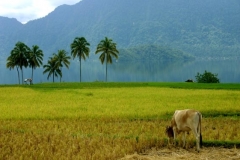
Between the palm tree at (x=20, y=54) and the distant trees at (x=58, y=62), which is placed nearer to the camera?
the palm tree at (x=20, y=54)

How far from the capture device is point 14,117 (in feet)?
64.6

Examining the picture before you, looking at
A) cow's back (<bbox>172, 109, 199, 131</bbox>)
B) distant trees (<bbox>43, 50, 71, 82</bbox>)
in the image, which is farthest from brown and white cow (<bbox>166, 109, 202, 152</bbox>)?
distant trees (<bbox>43, 50, 71, 82</bbox>)

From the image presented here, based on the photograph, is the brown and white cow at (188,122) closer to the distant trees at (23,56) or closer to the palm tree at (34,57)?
the distant trees at (23,56)

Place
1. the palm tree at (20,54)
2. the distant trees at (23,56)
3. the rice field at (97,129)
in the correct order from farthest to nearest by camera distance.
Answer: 1. the distant trees at (23,56)
2. the palm tree at (20,54)
3. the rice field at (97,129)

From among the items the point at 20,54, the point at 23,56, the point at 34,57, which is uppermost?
the point at 20,54

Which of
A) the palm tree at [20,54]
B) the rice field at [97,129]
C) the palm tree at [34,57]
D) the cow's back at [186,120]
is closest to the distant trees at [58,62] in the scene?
the palm tree at [34,57]

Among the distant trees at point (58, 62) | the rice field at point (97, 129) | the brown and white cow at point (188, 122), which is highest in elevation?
the distant trees at point (58, 62)

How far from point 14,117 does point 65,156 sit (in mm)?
10787

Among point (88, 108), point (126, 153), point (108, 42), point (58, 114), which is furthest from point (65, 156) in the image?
point (108, 42)

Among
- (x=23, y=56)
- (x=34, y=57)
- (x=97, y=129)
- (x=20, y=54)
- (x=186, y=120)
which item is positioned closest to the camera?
(x=186, y=120)

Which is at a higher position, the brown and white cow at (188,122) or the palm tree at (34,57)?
the palm tree at (34,57)

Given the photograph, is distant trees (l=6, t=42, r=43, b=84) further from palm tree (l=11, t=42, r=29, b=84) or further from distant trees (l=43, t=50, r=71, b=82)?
distant trees (l=43, t=50, r=71, b=82)

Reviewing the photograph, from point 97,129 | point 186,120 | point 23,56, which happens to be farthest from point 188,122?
point 23,56

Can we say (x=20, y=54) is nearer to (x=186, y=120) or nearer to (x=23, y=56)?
(x=23, y=56)
